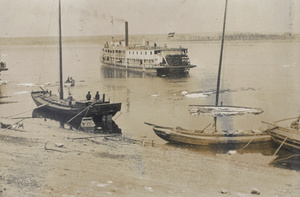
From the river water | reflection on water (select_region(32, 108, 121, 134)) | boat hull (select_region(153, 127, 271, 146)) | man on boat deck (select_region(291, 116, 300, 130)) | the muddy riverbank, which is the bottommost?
the muddy riverbank

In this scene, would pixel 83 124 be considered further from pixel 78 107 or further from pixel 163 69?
pixel 163 69

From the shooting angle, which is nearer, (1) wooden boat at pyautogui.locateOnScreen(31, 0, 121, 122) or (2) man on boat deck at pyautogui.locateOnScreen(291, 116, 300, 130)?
(2) man on boat deck at pyautogui.locateOnScreen(291, 116, 300, 130)

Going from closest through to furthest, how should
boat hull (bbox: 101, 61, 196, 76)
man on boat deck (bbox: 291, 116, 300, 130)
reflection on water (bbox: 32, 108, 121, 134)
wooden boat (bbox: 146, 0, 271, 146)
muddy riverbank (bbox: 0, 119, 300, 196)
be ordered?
1. muddy riverbank (bbox: 0, 119, 300, 196)
2. man on boat deck (bbox: 291, 116, 300, 130)
3. wooden boat (bbox: 146, 0, 271, 146)
4. reflection on water (bbox: 32, 108, 121, 134)
5. boat hull (bbox: 101, 61, 196, 76)

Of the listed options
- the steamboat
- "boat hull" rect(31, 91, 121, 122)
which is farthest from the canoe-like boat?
the steamboat

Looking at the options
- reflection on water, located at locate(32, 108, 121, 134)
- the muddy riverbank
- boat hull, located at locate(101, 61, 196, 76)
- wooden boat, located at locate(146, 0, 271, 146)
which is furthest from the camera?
boat hull, located at locate(101, 61, 196, 76)

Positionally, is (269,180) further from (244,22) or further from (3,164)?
(3,164)

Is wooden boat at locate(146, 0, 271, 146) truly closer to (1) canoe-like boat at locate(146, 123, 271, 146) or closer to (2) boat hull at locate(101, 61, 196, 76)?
(1) canoe-like boat at locate(146, 123, 271, 146)
